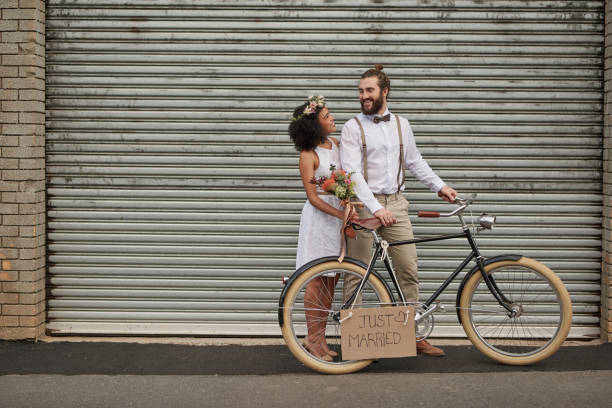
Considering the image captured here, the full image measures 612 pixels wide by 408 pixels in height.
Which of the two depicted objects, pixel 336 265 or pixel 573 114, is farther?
pixel 573 114

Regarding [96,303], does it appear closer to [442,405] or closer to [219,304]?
[219,304]

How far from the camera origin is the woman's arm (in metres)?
4.78

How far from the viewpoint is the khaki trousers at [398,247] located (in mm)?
4969

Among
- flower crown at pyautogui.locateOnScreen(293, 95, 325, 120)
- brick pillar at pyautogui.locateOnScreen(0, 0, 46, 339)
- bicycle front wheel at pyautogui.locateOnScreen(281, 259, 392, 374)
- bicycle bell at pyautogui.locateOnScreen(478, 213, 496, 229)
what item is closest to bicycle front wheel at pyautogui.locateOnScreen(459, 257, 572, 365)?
bicycle bell at pyautogui.locateOnScreen(478, 213, 496, 229)

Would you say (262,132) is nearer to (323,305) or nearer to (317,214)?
(317,214)

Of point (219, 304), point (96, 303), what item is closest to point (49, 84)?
point (96, 303)

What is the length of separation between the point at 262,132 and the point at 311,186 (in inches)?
44.3

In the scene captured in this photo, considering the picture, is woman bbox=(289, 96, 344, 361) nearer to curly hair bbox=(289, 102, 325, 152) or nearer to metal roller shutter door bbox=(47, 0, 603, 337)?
curly hair bbox=(289, 102, 325, 152)

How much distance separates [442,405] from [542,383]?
2.69ft

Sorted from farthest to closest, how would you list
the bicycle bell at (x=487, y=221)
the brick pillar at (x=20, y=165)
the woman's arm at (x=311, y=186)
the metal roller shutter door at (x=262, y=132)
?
the metal roller shutter door at (x=262, y=132) → the brick pillar at (x=20, y=165) → the woman's arm at (x=311, y=186) → the bicycle bell at (x=487, y=221)

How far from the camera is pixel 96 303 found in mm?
5762

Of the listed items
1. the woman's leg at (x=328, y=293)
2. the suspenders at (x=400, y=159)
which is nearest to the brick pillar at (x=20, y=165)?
the woman's leg at (x=328, y=293)

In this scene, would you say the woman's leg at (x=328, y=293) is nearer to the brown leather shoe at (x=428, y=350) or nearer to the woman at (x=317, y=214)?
the woman at (x=317, y=214)

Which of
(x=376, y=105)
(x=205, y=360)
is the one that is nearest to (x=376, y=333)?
(x=205, y=360)
